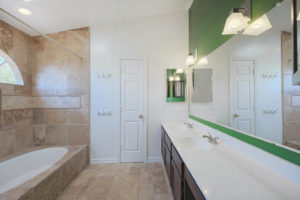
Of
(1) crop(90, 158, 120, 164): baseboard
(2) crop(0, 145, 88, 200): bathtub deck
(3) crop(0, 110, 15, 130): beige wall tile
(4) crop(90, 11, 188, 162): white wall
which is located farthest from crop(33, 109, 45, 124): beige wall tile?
(1) crop(90, 158, 120, 164): baseboard

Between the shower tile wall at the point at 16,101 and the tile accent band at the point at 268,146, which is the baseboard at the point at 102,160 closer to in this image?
the shower tile wall at the point at 16,101

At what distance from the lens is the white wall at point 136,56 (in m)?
2.46

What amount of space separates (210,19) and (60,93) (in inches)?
120

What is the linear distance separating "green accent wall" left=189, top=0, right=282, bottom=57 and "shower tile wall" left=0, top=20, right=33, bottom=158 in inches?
130

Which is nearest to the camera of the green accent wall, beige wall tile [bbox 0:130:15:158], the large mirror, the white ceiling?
the large mirror

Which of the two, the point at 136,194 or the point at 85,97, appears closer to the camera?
the point at 136,194

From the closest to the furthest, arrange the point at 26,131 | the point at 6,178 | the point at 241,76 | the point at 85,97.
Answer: the point at 241,76 → the point at 6,178 → the point at 26,131 → the point at 85,97

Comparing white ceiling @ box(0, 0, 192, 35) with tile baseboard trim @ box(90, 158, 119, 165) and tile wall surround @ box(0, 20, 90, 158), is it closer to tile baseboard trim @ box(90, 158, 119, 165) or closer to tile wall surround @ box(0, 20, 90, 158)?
tile wall surround @ box(0, 20, 90, 158)

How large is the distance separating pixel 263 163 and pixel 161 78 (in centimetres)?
198

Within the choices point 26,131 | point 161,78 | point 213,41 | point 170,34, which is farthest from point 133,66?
point 26,131

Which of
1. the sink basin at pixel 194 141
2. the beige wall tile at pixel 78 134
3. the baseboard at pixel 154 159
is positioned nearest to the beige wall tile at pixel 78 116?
the beige wall tile at pixel 78 134

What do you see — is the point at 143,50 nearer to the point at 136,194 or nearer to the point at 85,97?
the point at 85,97

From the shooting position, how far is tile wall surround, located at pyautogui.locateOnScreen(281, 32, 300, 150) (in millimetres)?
702

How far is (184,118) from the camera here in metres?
2.49
